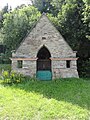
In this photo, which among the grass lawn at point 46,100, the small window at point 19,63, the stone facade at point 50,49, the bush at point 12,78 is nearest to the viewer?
the grass lawn at point 46,100

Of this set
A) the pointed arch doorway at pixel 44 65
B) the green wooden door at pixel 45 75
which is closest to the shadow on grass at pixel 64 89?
the green wooden door at pixel 45 75

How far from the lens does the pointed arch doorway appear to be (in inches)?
760

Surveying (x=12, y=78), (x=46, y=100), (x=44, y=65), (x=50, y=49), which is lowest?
(x=46, y=100)

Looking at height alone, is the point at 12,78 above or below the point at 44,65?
below

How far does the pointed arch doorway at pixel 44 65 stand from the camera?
1931 cm

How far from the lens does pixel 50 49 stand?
19.5m

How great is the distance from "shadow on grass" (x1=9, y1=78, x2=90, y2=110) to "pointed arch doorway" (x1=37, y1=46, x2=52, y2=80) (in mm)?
1588

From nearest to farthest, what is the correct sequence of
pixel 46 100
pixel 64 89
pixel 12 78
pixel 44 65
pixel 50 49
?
pixel 46 100 < pixel 64 89 < pixel 12 78 < pixel 50 49 < pixel 44 65

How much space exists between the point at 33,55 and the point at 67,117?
9885 mm

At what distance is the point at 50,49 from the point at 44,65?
9.47 feet

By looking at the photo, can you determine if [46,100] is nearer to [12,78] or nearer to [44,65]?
[12,78]

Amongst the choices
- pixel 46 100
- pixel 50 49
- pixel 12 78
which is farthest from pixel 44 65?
pixel 46 100

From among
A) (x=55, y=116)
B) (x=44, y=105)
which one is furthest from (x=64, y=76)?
(x=55, y=116)

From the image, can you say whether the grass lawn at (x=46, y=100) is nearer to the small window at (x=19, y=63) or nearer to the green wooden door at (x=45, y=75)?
the green wooden door at (x=45, y=75)
